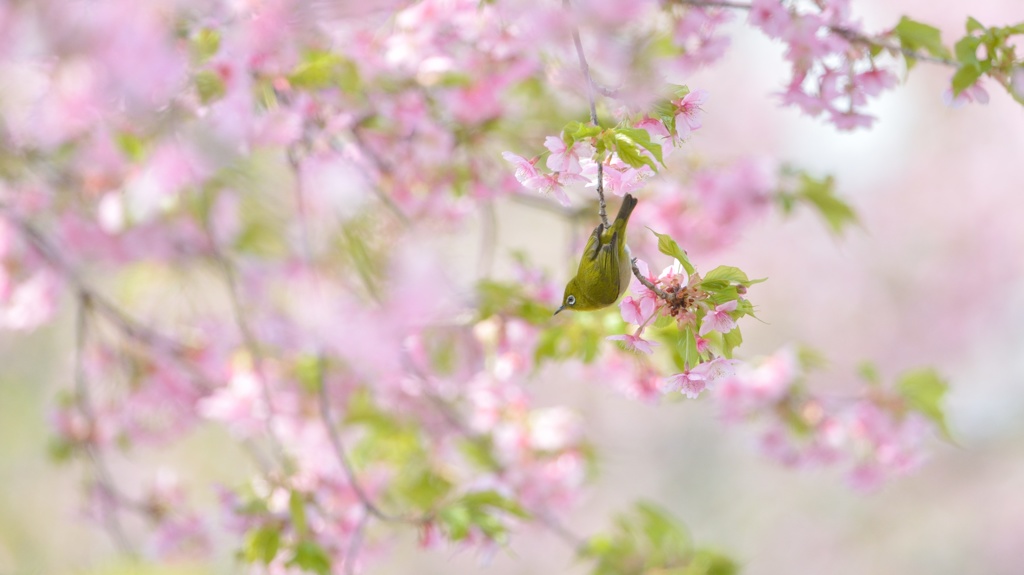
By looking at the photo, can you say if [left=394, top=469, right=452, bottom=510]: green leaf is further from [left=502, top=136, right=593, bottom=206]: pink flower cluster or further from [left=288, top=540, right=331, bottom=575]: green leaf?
→ [left=502, top=136, right=593, bottom=206]: pink flower cluster

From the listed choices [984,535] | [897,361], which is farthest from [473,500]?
[984,535]

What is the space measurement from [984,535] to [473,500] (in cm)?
461

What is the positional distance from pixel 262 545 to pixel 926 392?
3.57 feet

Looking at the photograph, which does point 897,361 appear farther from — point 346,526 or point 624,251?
point 624,251

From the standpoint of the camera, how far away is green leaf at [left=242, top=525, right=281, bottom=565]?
3.94 ft

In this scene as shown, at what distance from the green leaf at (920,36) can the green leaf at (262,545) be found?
1011 millimetres

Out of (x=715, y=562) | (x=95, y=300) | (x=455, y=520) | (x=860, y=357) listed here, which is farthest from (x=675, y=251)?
(x=860, y=357)

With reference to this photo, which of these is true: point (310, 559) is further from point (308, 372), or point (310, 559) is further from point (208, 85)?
point (208, 85)

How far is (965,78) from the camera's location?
949 mm

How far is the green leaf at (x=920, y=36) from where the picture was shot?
0.98 meters

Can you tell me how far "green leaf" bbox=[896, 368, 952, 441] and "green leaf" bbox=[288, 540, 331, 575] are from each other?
38.8 inches

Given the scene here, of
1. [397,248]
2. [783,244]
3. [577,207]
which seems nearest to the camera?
[577,207]

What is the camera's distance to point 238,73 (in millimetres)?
1184

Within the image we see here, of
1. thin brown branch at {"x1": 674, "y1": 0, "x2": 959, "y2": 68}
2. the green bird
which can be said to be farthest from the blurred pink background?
the green bird
